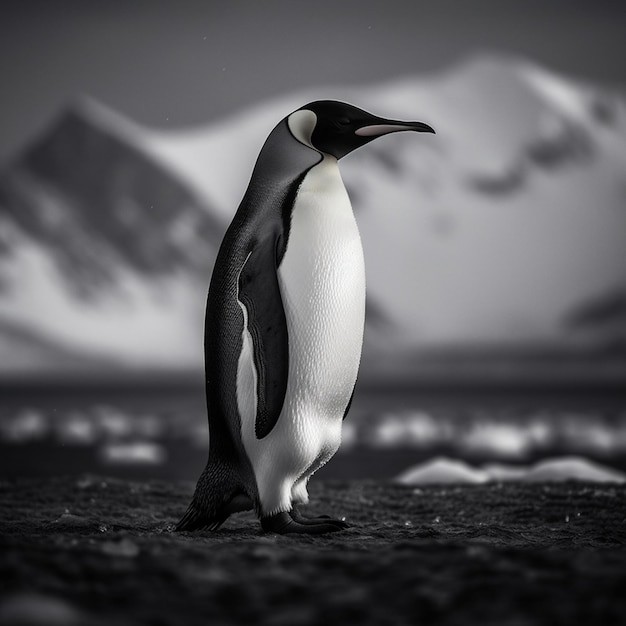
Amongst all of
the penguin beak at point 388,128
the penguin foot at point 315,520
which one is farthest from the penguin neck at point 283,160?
the penguin foot at point 315,520

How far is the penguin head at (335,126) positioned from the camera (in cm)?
284

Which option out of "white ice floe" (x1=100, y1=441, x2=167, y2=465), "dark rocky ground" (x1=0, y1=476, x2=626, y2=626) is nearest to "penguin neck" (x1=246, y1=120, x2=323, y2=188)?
"dark rocky ground" (x1=0, y1=476, x2=626, y2=626)

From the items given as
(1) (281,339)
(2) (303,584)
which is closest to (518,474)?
(1) (281,339)

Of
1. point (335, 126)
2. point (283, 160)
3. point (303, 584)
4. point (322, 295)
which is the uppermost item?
point (335, 126)

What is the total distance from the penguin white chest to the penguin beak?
0.19m

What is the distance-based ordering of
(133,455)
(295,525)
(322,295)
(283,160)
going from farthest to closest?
1. (133,455)
2. (283,160)
3. (322,295)
4. (295,525)

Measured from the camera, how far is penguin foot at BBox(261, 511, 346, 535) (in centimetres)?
250

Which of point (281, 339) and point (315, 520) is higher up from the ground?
point (281, 339)

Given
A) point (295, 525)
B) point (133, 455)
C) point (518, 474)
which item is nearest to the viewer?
point (295, 525)

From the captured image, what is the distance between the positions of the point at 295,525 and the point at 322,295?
66 cm

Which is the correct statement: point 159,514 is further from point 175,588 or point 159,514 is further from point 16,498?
point 175,588

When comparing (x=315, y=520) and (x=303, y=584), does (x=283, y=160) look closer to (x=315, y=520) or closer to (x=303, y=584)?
(x=315, y=520)

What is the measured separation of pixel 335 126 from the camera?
2846 mm

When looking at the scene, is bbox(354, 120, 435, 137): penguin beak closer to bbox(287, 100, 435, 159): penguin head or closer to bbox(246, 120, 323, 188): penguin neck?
bbox(287, 100, 435, 159): penguin head
